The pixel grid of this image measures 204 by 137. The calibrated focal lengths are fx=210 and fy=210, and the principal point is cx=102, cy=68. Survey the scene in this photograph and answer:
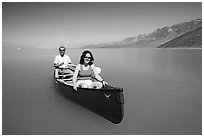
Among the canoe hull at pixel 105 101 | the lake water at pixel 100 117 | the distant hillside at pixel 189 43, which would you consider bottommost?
the lake water at pixel 100 117

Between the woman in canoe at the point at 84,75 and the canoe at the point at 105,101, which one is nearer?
the canoe at the point at 105,101

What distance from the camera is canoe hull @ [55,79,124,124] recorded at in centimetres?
387

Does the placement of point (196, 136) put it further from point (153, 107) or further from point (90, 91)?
point (90, 91)

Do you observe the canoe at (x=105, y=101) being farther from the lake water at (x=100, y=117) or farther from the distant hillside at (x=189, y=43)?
the distant hillside at (x=189, y=43)

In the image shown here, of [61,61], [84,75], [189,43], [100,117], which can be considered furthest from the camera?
[189,43]

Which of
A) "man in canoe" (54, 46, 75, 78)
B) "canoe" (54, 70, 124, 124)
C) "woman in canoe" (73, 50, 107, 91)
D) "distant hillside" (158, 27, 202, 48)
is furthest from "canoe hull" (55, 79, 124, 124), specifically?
"distant hillside" (158, 27, 202, 48)

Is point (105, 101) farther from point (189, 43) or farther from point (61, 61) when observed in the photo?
point (189, 43)

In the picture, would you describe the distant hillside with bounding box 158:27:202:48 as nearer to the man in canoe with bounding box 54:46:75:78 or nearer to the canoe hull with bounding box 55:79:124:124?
the man in canoe with bounding box 54:46:75:78

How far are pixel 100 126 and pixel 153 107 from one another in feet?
5.08

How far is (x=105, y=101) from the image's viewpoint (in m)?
4.06

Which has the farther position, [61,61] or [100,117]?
[61,61]

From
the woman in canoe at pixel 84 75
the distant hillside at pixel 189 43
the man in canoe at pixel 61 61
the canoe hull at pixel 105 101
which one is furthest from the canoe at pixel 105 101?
the distant hillside at pixel 189 43

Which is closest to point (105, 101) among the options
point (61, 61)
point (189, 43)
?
point (61, 61)

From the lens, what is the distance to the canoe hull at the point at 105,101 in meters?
3.87
